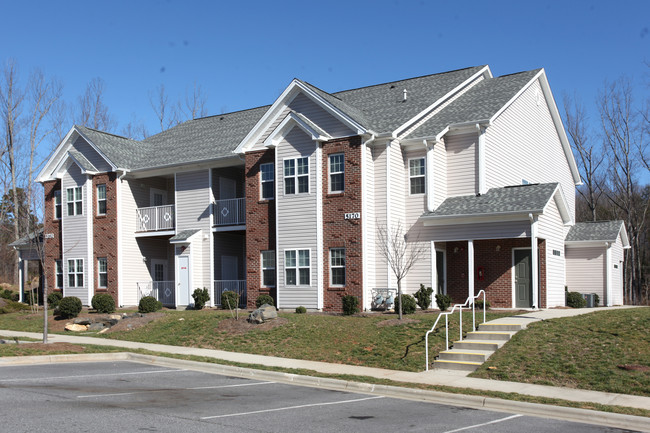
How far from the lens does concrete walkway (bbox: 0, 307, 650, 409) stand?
12.6m

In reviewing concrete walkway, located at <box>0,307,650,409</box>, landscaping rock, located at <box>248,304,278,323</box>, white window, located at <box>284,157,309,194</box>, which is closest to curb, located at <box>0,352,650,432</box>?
concrete walkway, located at <box>0,307,650,409</box>

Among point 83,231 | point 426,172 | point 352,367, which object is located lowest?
point 352,367

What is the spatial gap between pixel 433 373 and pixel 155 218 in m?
21.0

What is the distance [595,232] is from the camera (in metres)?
30.1

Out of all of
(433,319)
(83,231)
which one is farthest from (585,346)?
(83,231)

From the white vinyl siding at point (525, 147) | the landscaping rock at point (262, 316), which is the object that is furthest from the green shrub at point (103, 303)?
the white vinyl siding at point (525, 147)

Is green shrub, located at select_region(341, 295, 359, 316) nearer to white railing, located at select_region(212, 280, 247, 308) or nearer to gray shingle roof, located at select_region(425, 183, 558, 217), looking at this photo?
gray shingle roof, located at select_region(425, 183, 558, 217)

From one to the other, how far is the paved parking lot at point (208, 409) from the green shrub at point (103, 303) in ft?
48.5

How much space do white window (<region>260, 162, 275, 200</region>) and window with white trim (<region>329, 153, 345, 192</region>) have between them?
3047 millimetres

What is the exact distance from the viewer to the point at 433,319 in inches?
787

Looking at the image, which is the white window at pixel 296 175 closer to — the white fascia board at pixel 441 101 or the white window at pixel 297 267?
the white window at pixel 297 267

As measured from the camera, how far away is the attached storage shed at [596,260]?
29281 millimetres

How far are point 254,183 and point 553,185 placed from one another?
12.1 m

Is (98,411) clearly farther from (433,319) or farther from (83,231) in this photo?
(83,231)
